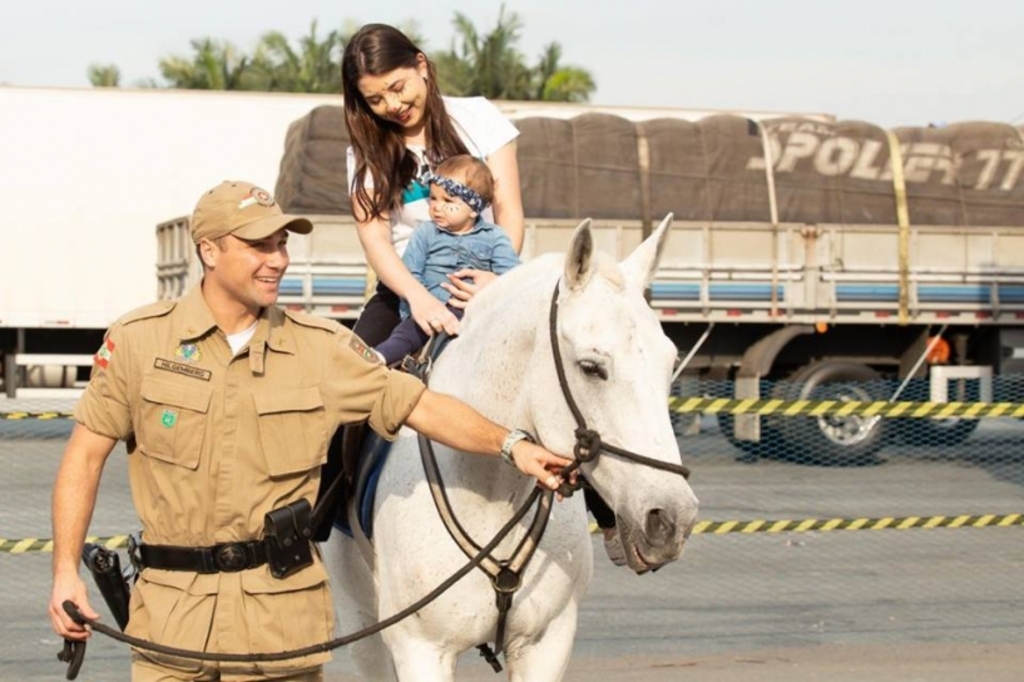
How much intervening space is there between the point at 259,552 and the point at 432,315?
107 cm

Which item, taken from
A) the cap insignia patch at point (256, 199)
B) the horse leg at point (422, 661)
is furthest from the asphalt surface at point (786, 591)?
the cap insignia patch at point (256, 199)

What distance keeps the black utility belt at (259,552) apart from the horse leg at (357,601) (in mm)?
917

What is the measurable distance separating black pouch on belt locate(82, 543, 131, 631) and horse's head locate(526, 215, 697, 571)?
1.17 meters

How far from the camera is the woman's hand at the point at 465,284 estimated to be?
207 inches

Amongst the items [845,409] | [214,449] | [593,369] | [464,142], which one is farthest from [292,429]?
[845,409]

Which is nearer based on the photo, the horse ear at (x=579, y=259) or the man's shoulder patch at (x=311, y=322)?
the horse ear at (x=579, y=259)

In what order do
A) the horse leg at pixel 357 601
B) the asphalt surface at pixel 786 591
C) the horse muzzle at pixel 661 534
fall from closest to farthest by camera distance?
the horse muzzle at pixel 661 534
the horse leg at pixel 357 601
the asphalt surface at pixel 786 591

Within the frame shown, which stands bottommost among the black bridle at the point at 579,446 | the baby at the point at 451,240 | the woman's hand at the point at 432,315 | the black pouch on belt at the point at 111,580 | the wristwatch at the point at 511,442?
the black pouch on belt at the point at 111,580

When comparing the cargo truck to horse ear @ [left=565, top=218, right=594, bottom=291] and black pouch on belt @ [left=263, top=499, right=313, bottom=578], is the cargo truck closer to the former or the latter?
black pouch on belt @ [left=263, top=499, right=313, bottom=578]

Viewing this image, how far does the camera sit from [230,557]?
4453 mm

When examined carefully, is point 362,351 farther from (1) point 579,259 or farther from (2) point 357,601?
(2) point 357,601

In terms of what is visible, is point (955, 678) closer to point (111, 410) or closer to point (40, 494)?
point (111, 410)

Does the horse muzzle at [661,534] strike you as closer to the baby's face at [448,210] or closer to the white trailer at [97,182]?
the baby's face at [448,210]

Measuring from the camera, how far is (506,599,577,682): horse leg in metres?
4.94
